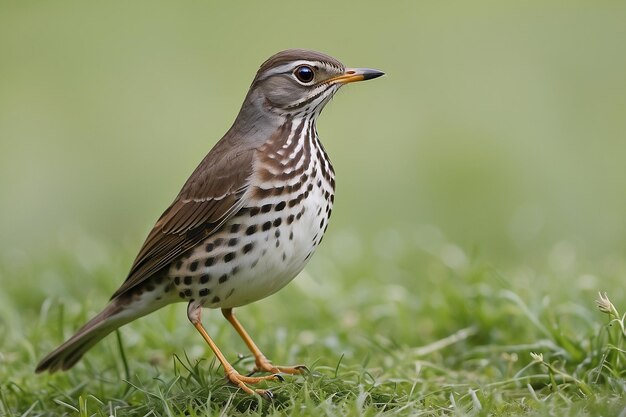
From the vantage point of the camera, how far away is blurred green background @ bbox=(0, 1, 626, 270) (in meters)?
12.7

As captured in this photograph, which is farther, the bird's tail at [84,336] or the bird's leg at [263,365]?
the bird's tail at [84,336]

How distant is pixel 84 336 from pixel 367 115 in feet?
31.6

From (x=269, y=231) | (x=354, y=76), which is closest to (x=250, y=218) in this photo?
(x=269, y=231)

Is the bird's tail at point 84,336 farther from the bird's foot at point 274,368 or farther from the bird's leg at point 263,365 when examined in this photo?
the bird's foot at point 274,368

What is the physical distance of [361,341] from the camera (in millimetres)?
7605

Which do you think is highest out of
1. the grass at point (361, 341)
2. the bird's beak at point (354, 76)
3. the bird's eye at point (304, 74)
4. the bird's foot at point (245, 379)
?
the bird's eye at point (304, 74)

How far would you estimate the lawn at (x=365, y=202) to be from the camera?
654 cm

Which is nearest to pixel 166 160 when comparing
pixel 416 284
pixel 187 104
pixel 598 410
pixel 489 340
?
pixel 187 104

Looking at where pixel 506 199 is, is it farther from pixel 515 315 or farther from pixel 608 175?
pixel 515 315

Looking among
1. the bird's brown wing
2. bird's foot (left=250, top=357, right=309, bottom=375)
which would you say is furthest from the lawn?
the bird's brown wing

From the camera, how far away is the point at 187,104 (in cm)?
1675

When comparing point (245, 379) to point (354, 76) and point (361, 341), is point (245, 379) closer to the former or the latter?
point (361, 341)

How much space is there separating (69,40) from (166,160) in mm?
5204

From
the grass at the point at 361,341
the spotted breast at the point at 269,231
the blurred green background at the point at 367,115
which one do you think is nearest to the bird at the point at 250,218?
the spotted breast at the point at 269,231
